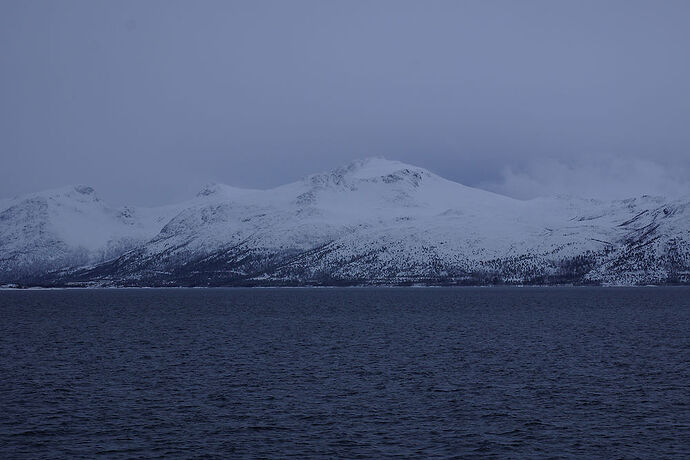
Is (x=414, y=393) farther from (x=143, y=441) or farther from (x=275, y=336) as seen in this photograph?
(x=275, y=336)

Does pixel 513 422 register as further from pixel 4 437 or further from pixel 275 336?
pixel 275 336

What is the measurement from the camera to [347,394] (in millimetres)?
68938

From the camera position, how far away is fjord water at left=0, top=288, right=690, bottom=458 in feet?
168

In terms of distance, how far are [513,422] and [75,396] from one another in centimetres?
3807

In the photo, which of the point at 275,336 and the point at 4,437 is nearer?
the point at 4,437

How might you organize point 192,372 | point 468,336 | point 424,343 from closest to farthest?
point 192,372 → point 424,343 → point 468,336

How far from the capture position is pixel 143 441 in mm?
51938

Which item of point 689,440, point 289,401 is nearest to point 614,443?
point 689,440

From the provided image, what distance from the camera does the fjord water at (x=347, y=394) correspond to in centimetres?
5116

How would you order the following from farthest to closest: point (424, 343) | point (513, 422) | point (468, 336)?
point (468, 336) → point (424, 343) → point (513, 422)

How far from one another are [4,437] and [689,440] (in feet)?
153

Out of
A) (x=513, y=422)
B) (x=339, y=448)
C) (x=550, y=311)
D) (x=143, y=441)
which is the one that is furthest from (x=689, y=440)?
(x=550, y=311)

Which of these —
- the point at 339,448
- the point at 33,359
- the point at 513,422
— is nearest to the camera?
the point at 339,448

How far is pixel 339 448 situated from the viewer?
1978 inches
